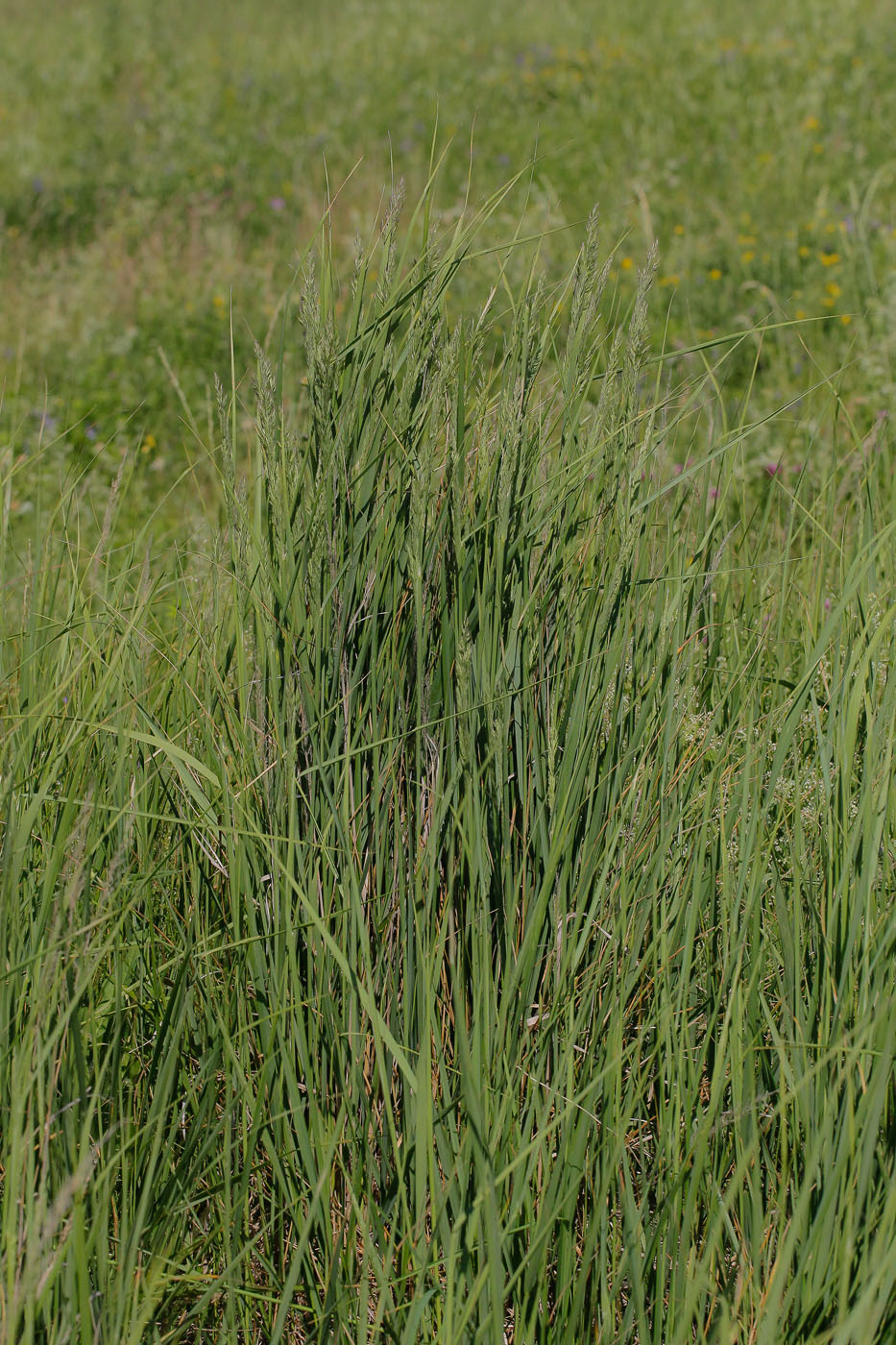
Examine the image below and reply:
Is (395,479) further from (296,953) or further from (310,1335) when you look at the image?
(310,1335)

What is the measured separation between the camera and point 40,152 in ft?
27.9

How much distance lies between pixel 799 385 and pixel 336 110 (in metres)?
6.69

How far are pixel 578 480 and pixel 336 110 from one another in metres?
9.00

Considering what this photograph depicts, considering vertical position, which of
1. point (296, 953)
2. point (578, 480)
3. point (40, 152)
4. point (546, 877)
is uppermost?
point (40, 152)

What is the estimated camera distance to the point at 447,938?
46.9 inches

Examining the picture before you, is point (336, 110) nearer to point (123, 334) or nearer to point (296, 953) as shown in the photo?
point (123, 334)

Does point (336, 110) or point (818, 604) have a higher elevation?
point (336, 110)

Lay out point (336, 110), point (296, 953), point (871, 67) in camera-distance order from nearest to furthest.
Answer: point (296, 953) < point (871, 67) < point (336, 110)

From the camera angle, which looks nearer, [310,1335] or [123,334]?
[310,1335]

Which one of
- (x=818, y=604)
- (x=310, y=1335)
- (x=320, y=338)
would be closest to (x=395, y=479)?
(x=320, y=338)

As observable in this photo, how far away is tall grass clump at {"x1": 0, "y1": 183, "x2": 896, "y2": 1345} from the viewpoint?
1.03 m

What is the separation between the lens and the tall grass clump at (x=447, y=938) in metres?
1.03

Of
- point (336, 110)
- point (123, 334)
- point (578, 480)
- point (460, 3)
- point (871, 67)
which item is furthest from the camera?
point (460, 3)

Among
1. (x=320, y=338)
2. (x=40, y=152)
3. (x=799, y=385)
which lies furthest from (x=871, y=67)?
(x=320, y=338)
